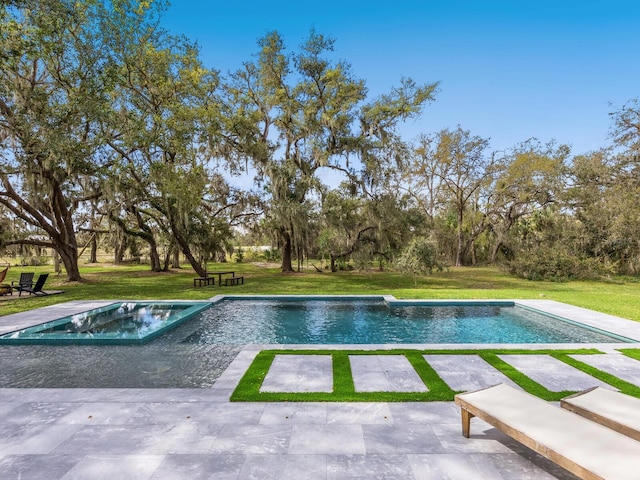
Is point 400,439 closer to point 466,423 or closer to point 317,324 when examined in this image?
point 466,423

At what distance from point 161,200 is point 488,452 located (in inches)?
556

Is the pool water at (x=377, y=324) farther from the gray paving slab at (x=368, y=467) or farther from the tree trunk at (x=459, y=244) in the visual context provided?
the tree trunk at (x=459, y=244)

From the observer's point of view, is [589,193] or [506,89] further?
[589,193]

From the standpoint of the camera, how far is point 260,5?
14227 millimetres

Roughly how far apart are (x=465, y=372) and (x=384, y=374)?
993 mm

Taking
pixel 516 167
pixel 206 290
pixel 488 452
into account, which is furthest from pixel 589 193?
pixel 488 452

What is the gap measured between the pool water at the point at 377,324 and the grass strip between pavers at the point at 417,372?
44.6 inches

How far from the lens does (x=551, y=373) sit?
4090mm

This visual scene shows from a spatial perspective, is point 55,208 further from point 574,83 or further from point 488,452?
point 574,83

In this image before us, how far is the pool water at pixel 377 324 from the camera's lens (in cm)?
621

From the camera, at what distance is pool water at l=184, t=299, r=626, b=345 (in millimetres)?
6211

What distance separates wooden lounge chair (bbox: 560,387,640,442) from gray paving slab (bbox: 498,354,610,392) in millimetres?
937


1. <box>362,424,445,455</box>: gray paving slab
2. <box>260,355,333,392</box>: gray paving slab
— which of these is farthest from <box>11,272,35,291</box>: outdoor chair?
<box>362,424,445,455</box>: gray paving slab

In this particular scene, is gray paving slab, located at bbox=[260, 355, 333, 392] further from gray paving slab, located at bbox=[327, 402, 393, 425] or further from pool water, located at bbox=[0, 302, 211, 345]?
pool water, located at bbox=[0, 302, 211, 345]
